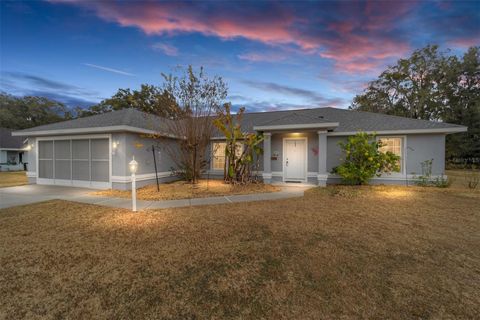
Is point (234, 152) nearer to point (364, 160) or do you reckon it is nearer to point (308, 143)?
point (308, 143)

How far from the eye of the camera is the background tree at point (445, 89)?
22812 millimetres

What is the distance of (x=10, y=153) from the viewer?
22766mm

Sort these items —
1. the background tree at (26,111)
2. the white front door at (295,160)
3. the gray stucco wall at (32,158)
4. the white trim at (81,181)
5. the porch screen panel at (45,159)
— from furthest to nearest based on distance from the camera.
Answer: the background tree at (26,111), the gray stucco wall at (32,158), the white front door at (295,160), the porch screen panel at (45,159), the white trim at (81,181)

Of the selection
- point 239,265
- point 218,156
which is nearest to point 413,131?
point 218,156

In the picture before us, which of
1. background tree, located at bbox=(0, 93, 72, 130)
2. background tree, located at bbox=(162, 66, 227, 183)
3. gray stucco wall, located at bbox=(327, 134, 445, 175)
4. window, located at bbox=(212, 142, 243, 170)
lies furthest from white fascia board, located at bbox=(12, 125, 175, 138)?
background tree, located at bbox=(0, 93, 72, 130)

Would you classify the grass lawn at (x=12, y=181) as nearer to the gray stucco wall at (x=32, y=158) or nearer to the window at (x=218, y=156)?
the gray stucco wall at (x=32, y=158)

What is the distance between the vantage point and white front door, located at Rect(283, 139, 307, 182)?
10.8 meters

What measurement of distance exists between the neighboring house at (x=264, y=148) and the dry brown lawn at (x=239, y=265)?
161 inches

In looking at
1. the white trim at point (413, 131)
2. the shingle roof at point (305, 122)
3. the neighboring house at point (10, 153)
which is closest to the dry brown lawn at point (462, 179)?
the white trim at point (413, 131)

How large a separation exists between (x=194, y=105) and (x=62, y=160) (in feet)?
24.8

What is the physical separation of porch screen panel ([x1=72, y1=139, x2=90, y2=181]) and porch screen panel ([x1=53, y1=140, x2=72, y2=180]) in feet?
1.17

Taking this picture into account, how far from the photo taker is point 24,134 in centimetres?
1086

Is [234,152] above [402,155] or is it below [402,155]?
above

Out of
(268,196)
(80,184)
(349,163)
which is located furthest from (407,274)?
(80,184)
